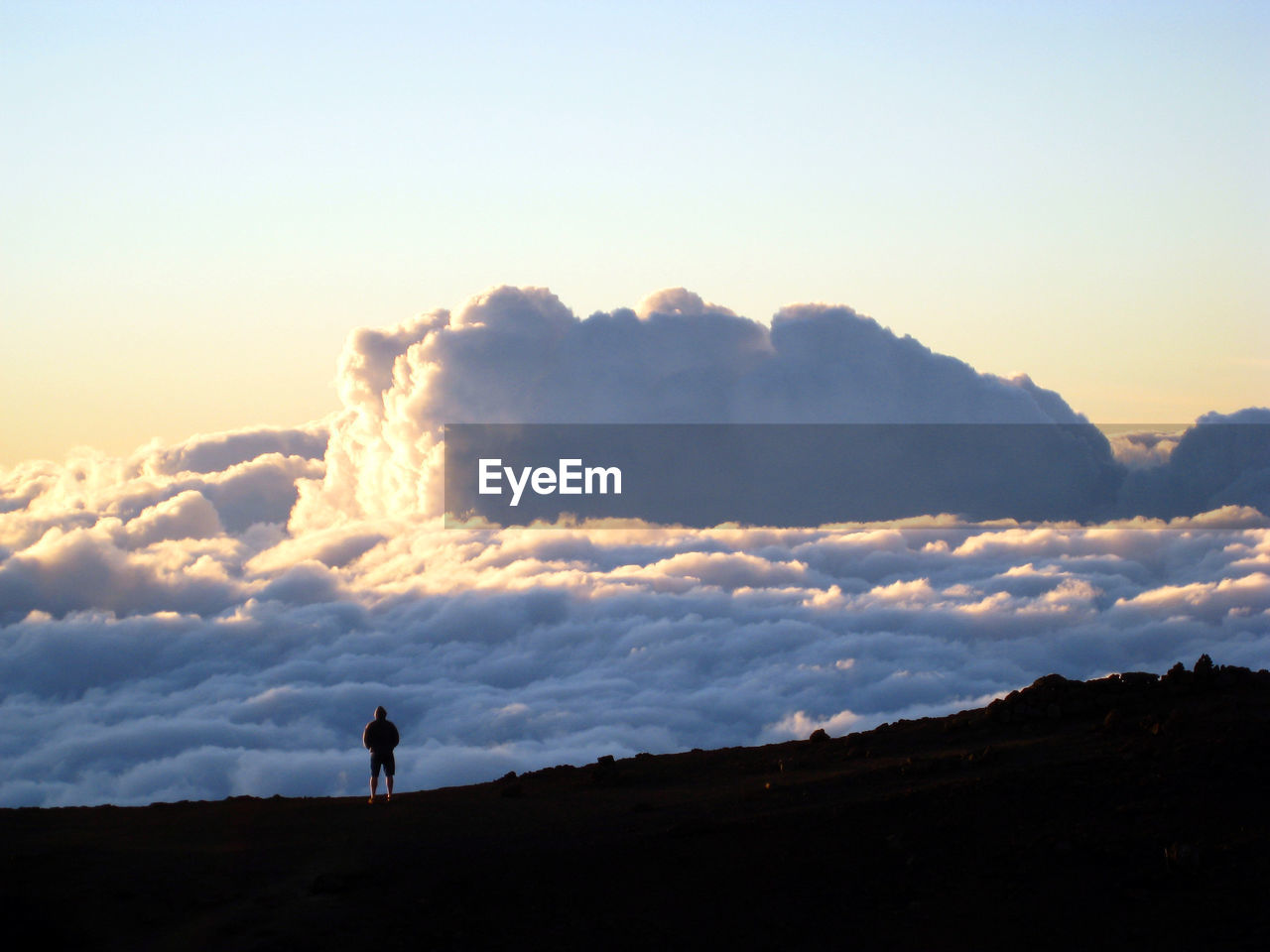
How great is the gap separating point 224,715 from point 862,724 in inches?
3022

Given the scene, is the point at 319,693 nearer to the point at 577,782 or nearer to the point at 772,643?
the point at 772,643

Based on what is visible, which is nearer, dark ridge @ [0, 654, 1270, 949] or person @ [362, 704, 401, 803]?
dark ridge @ [0, 654, 1270, 949]

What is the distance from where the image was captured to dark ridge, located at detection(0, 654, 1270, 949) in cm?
1625

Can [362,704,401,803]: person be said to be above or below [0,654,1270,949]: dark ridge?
above

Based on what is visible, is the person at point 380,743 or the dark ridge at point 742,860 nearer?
the dark ridge at point 742,860

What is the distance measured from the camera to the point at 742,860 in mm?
18359

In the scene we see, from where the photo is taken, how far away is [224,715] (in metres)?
153

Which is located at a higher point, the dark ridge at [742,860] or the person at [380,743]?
the person at [380,743]

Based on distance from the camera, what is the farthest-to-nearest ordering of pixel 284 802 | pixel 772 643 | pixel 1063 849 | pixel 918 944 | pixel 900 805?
1. pixel 772 643
2. pixel 284 802
3. pixel 900 805
4. pixel 1063 849
5. pixel 918 944

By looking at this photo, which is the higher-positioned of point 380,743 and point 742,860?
point 380,743

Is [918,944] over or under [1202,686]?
under

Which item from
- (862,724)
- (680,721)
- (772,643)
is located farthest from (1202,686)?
(772,643)

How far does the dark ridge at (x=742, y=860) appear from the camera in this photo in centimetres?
1625

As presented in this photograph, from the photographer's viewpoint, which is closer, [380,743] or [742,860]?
[742,860]
